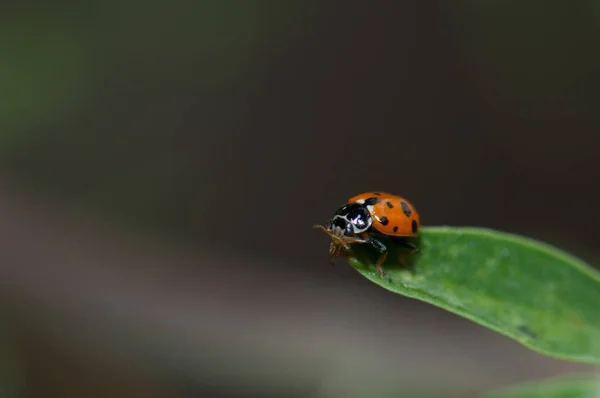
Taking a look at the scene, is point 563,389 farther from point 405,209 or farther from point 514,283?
point 405,209

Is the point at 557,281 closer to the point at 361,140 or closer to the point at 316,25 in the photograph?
the point at 361,140

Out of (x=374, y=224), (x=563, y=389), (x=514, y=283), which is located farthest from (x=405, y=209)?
(x=563, y=389)

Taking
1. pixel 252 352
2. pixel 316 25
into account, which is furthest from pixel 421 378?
pixel 316 25

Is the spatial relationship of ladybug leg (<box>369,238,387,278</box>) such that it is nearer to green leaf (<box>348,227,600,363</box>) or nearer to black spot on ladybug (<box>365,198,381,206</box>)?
green leaf (<box>348,227,600,363</box>)

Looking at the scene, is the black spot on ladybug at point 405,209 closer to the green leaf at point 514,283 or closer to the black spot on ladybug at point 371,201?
the black spot on ladybug at point 371,201

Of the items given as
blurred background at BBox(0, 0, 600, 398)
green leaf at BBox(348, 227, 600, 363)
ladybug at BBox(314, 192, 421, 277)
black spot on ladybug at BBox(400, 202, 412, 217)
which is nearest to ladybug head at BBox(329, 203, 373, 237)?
ladybug at BBox(314, 192, 421, 277)

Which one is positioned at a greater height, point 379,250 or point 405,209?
point 405,209
